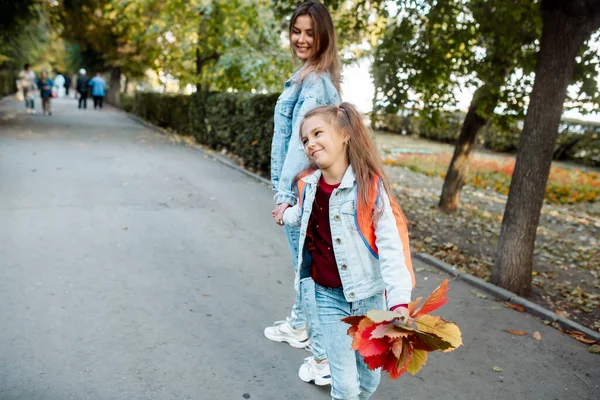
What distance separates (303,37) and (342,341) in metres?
1.84

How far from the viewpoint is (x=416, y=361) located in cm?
190

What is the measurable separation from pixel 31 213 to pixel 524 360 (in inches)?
235

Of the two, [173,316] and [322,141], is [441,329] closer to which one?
[322,141]

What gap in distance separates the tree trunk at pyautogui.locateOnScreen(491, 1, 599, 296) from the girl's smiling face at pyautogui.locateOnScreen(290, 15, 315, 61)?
3.26 metres

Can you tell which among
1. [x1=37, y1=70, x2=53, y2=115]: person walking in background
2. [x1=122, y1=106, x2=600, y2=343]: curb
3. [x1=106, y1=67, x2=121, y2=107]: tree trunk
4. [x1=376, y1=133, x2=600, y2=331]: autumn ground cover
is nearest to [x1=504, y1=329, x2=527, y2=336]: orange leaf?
[x1=122, y1=106, x2=600, y2=343]: curb

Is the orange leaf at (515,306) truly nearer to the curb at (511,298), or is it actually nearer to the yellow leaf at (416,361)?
the curb at (511,298)

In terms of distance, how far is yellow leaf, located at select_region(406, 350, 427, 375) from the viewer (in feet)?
6.17

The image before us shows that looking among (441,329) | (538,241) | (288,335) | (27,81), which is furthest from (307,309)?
(27,81)

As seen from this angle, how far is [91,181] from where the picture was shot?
9.09 meters

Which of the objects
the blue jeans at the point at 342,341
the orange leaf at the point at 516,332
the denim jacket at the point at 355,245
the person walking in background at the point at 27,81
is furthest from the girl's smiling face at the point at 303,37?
the person walking in background at the point at 27,81

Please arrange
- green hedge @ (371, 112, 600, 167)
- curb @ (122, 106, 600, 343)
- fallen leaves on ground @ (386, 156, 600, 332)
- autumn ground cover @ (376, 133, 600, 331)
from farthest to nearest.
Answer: green hedge @ (371, 112, 600, 167) → autumn ground cover @ (376, 133, 600, 331) → fallen leaves on ground @ (386, 156, 600, 332) → curb @ (122, 106, 600, 343)

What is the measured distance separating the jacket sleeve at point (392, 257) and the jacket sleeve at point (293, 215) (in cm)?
49

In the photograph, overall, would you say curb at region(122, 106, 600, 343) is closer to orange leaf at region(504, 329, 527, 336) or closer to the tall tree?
orange leaf at region(504, 329, 527, 336)

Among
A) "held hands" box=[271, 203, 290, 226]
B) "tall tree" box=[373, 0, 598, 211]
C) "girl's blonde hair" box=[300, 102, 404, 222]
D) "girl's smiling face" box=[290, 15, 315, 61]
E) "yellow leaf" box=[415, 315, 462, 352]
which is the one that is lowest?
"yellow leaf" box=[415, 315, 462, 352]
